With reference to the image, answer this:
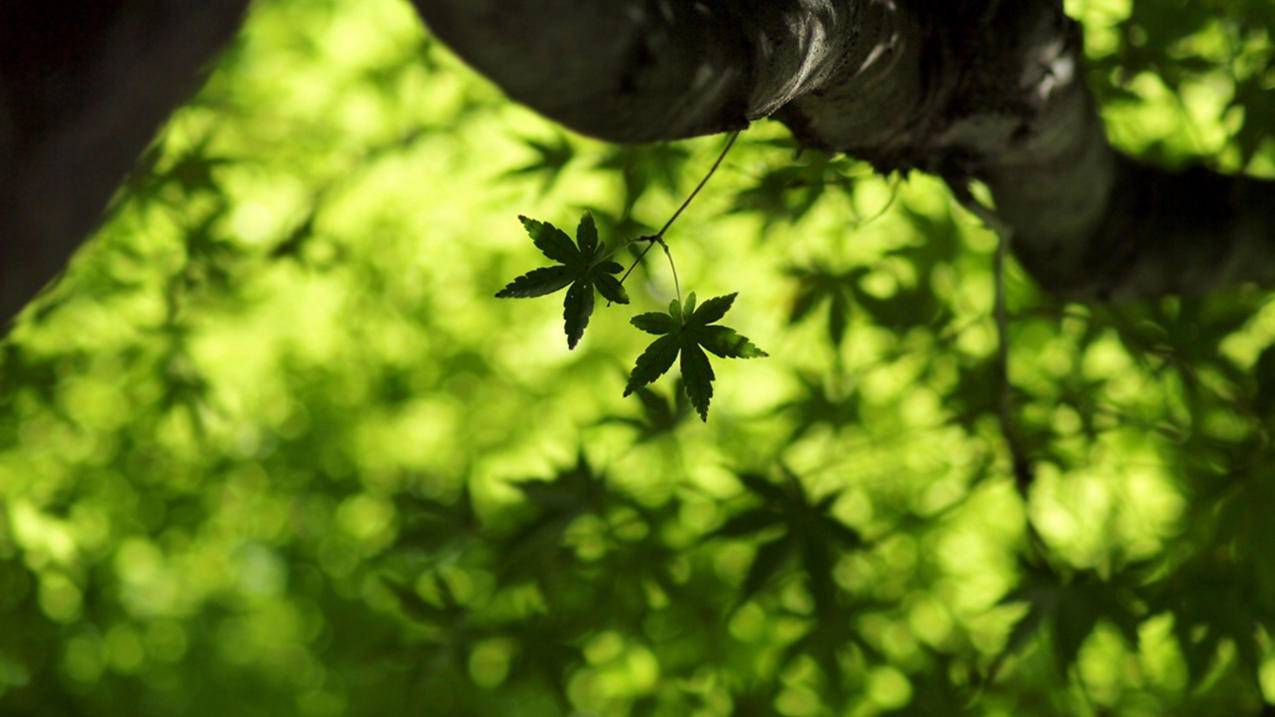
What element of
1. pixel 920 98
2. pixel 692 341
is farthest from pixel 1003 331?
pixel 692 341

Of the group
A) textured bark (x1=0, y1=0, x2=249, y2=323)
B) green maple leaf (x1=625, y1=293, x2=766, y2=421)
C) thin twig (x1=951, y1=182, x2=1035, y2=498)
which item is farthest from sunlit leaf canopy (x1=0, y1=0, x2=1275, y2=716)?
textured bark (x1=0, y1=0, x2=249, y2=323)

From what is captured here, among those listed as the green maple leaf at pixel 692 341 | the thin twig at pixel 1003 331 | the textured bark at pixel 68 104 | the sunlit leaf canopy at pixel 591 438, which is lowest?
the sunlit leaf canopy at pixel 591 438

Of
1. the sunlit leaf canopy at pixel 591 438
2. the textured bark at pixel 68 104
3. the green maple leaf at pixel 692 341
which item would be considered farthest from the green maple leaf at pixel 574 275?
the sunlit leaf canopy at pixel 591 438

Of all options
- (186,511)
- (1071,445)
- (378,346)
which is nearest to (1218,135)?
(1071,445)

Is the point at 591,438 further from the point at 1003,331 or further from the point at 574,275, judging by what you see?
the point at 574,275

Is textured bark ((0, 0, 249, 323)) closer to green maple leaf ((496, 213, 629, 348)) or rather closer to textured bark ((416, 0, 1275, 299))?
textured bark ((416, 0, 1275, 299))

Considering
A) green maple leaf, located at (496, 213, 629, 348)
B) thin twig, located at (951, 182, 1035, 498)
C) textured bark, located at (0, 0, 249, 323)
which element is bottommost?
thin twig, located at (951, 182, 1035, 498)

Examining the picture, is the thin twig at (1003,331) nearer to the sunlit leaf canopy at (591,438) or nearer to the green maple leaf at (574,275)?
the sunlit leaf canopy at (591,438)
